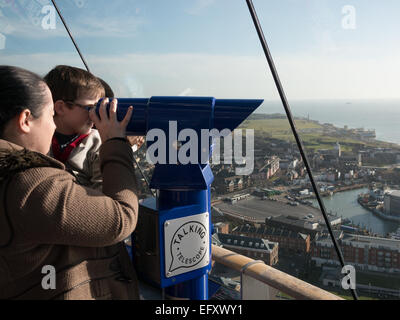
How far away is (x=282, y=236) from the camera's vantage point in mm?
1880

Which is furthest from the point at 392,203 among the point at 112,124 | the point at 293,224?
the point at 112,124

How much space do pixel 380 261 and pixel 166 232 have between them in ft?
5.11

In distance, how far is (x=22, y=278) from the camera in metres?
0.66

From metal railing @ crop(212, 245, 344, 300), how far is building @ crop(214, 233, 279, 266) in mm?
156

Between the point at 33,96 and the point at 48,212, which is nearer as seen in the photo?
the point at 48,212

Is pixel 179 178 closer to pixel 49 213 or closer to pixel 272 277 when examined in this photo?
pixel 49 213

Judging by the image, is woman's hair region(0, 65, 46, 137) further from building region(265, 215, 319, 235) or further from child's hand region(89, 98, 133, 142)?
building region(265, 215, 319, 235)

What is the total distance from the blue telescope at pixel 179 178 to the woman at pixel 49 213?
8 centimetres

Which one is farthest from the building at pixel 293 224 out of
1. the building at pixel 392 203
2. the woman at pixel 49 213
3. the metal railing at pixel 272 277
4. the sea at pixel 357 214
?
the woman at pixel 49 213

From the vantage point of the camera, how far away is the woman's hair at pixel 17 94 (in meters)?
0.68
